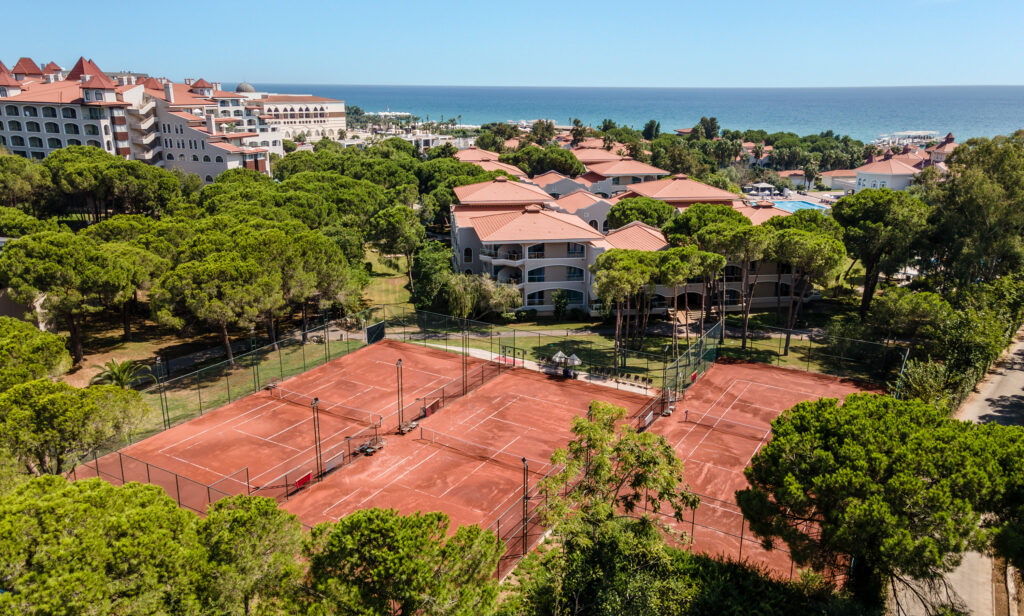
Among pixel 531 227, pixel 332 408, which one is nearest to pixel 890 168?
pixel 531 227

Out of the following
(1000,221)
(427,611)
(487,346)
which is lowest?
(487,346)

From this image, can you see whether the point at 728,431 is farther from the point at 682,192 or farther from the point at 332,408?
the point at 682,192

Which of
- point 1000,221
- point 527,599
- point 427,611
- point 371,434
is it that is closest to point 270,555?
point 427,611

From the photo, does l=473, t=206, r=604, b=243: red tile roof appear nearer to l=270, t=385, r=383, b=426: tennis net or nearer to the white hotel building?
l=270, t=385, r=383, b=426: tennis net

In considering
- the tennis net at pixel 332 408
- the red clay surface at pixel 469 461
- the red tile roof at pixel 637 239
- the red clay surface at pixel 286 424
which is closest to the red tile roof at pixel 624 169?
the red tile roof at pixel 637 239

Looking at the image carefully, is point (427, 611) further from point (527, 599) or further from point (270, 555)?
point (527, 599)

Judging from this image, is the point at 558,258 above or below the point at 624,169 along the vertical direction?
below

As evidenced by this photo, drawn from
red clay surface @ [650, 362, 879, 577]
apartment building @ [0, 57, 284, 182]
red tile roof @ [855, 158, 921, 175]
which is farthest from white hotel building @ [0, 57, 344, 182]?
red tile roof @ [855, 158, 921, 175]
